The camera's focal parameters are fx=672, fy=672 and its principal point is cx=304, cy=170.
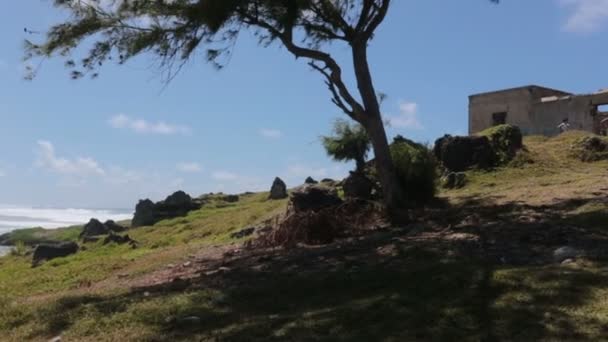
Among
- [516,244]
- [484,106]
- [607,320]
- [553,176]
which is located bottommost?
[607,320]

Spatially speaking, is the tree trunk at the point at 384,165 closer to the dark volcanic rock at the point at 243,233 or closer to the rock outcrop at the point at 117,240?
the dark volcanic rock at the point at 243,233

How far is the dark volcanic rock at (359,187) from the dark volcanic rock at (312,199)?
Answer: 79 cm

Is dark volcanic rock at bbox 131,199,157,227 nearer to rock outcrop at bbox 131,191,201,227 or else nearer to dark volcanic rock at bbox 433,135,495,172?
rock outcrop at bbox 131,191,201,227

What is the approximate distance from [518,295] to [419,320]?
1.01 m

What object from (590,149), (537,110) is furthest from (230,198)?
(590,149)

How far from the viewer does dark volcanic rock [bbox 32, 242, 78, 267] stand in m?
23.7

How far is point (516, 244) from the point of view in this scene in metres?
8.30

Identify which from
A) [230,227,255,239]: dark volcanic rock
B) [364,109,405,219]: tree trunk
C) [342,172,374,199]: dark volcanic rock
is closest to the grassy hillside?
[364,109,405,219]: tree trunk

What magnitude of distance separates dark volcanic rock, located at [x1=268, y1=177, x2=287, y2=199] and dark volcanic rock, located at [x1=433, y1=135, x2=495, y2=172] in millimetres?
17166

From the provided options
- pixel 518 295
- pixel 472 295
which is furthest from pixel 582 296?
pixel 472 295

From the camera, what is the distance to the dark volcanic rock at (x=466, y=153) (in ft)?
57.7

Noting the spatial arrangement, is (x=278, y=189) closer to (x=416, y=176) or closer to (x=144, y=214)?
(x=144, y=214)

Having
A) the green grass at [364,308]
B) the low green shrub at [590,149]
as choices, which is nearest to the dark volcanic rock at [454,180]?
the low green shrub at [590,149]

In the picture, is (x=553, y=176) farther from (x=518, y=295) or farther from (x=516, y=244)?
(x=518, y=295)
